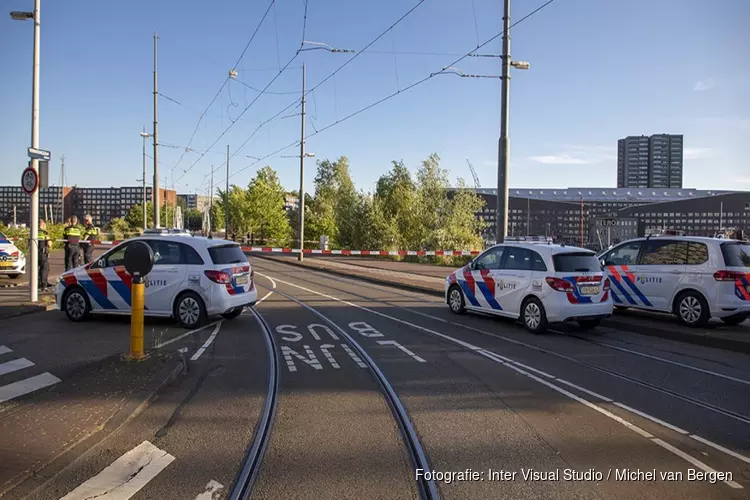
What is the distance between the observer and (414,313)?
13.9 metres

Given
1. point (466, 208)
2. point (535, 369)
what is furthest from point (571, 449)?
point (466, 208)

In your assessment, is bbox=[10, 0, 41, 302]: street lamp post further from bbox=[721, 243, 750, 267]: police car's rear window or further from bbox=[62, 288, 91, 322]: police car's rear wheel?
bbox=[721, 243, 750, 267]: police car's rear window

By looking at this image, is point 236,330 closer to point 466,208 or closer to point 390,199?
point 466,208

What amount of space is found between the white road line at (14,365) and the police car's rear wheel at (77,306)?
3646 millimetres

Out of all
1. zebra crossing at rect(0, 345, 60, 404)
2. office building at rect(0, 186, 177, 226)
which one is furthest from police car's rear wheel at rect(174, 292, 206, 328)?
office building at rect(0, 186, 177, 226)

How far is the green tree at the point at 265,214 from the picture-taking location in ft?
206

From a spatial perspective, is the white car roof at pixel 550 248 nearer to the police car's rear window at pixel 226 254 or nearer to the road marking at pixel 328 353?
the road marking at pixel 328 353

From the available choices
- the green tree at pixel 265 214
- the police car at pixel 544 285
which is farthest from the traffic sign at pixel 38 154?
the green tree at pixel 265 214

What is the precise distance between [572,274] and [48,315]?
1089 cm

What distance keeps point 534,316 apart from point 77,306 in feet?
29.7

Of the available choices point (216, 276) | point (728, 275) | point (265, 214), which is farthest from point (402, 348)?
point (265, 214)

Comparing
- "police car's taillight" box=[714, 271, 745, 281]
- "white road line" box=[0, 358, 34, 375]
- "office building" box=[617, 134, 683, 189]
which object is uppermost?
"office building" box=[617, 134, 683, 189]

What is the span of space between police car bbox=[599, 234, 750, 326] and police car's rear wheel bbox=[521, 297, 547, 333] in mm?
2960

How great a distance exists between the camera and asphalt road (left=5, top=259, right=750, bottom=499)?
429cm
